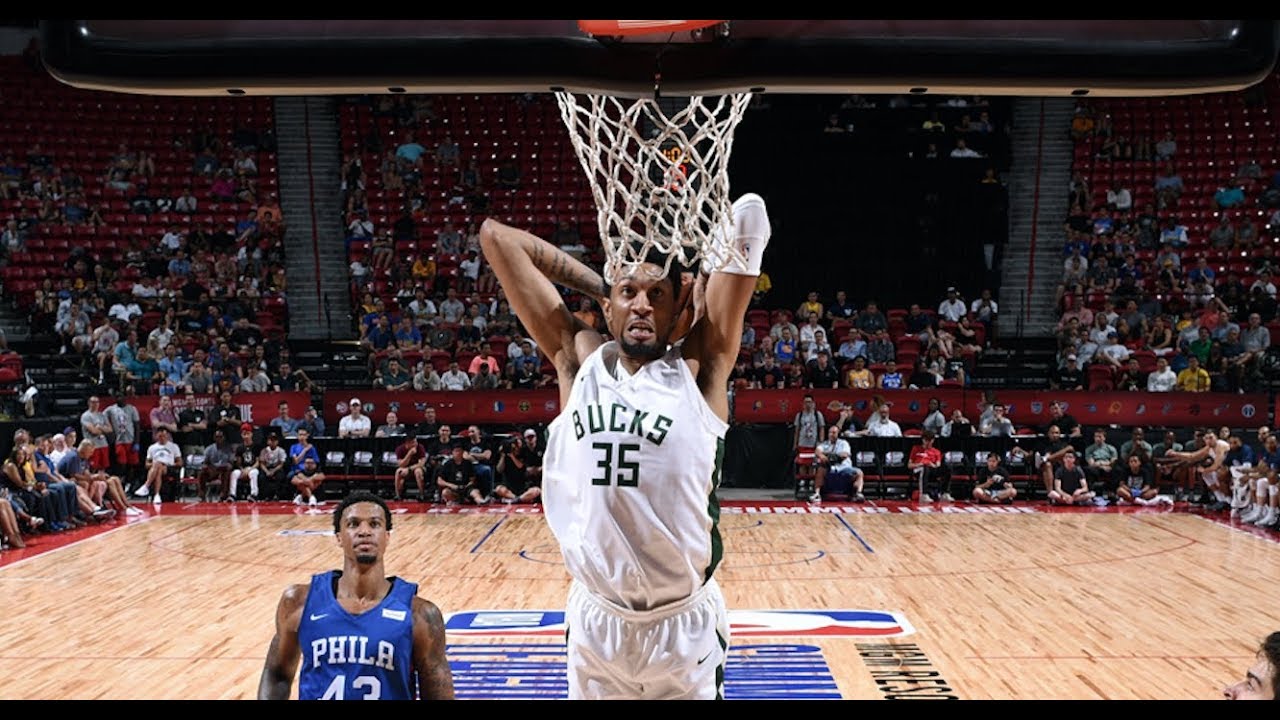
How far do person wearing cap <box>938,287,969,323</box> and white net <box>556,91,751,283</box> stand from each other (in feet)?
48.5

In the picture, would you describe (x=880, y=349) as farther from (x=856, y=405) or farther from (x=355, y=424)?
(x=355, y=424)

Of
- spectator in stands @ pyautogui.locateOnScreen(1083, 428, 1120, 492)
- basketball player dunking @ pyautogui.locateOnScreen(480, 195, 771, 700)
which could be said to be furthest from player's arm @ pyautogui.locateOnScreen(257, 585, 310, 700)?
spectator in stands @ pyautogui.locateOnScreen(1083, 428, 1120, 492)

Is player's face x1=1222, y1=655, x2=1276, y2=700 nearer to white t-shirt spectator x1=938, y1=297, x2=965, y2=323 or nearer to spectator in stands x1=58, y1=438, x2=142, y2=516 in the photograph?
spectator in stands x1=58, y1=438, x2=142, y2=516

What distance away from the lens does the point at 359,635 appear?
3520 millimetres

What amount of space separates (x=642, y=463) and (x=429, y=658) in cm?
133

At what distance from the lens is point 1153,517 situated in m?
12.8

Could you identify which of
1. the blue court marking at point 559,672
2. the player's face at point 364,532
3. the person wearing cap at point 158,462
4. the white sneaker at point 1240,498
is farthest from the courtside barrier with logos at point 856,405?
the player's face at point 364,532

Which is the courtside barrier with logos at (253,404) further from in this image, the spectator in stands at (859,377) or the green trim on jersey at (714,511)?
the green trim on jersey at (714,511)

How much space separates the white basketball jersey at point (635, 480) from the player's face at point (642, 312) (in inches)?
1.7

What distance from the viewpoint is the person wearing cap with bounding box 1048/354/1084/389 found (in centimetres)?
1565

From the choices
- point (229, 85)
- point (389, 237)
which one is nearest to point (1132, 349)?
point (389, 237)

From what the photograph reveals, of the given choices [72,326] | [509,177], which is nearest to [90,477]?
[72,326]

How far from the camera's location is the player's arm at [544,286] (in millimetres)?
3002

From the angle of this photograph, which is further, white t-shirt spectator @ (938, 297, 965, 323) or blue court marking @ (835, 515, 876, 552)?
white t-shirt spectator @ (938, 297, 965, 323)
